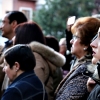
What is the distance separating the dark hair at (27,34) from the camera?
379cm

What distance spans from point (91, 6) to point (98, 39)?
1594cm

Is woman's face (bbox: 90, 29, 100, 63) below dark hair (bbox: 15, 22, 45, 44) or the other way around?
the other way around

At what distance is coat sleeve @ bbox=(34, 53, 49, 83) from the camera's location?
12.2 feet

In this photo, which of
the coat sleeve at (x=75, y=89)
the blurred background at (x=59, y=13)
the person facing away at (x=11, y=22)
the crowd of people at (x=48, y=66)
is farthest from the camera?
the blurred background at (x=59, y=13)

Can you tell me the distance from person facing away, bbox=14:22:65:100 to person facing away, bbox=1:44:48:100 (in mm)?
618

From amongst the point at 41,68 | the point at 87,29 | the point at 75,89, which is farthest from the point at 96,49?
the point at 41,68

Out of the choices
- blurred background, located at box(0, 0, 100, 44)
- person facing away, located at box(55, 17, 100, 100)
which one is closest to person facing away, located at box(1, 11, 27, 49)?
person facing away, located at box(55, 17, 100, 100)

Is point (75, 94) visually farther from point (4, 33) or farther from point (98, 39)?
point (4, 33)

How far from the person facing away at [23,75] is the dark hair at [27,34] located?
0.68 metres

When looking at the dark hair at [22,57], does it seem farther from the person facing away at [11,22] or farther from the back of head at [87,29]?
the person facing away at [11,22]

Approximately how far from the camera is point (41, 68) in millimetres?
3744

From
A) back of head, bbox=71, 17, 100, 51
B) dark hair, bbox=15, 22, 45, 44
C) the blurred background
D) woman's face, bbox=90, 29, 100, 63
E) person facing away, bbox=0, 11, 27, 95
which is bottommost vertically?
the blurred background

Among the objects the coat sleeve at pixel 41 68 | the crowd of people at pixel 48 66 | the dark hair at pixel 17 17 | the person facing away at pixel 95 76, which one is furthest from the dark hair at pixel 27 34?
the person facing away at pixel 95 76

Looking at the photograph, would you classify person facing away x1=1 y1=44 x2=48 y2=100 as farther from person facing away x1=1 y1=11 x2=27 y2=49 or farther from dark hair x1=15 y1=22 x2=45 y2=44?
person facing away x1=1 y1=11 x2=27 y2=49
